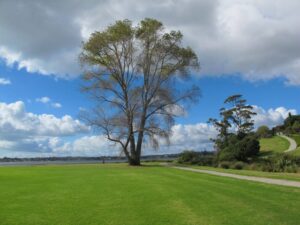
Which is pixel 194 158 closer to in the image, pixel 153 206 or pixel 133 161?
pixel 133 161

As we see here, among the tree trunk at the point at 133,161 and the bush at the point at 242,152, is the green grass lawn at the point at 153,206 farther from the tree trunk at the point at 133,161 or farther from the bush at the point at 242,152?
the bush at the point at 242,152

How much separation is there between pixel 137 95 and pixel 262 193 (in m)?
28.7

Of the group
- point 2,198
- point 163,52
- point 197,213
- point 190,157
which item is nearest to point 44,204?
point 2,198

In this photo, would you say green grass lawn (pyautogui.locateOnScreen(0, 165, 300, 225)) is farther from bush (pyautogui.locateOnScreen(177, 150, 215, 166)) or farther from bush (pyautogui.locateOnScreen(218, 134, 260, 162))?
bush (pyautogui.locateOnScreen(218, 134, 260, 162))

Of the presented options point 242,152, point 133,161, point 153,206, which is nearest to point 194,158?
point 242,152

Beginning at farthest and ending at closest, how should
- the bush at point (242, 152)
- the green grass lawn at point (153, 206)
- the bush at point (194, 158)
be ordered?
the bush at point (242, 152) < the bush at point (194, 158) < the green grass lawn at point (153, 206)

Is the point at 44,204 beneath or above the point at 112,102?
beneath

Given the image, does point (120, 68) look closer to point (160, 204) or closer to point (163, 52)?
point (163, 52)

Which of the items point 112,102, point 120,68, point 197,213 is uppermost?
point 120,68

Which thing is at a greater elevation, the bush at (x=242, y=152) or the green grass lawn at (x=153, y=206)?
the bush at (x=242, y=152)

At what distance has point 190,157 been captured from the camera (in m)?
46.2

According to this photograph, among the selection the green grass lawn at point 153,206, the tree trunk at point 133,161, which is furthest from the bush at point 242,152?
the green grass lawn at point 153,206

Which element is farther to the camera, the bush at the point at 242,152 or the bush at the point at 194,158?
the bush at the point at 242,152

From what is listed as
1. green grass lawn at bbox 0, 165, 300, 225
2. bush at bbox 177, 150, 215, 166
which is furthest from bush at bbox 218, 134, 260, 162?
green grass lawn at bbox 0, 165, 300, 225
